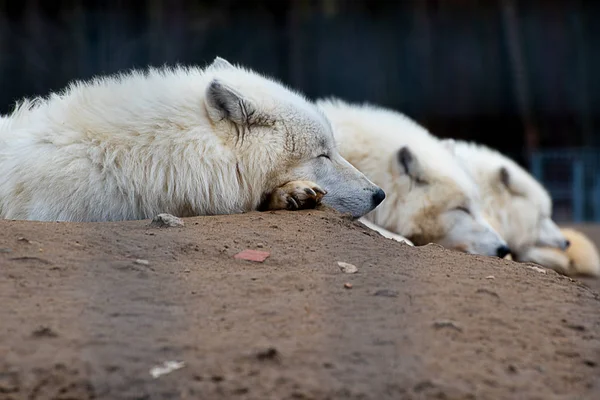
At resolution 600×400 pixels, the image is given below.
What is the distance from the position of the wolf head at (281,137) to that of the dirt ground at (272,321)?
62 cm

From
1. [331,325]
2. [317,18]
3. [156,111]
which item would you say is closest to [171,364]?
[331,325]

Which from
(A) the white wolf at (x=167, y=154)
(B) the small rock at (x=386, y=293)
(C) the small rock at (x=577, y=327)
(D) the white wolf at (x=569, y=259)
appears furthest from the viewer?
(D) the white wolf at (x=569, y=259)

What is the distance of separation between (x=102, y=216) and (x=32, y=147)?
0.42 m

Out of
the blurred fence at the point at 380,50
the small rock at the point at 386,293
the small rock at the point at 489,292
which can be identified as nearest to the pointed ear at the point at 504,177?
the blurred fence at the point at 380,50

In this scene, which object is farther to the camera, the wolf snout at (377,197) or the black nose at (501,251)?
the black nose at (501,251)

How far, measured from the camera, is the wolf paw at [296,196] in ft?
11.6

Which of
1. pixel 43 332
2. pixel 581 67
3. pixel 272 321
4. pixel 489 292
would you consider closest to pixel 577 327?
pixel 489 292

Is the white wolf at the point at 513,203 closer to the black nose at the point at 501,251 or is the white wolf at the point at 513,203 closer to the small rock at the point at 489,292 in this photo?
the black nose at the point at 501,251

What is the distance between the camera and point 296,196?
11.6 ft

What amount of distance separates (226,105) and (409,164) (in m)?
1.83

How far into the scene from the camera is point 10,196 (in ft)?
11.1

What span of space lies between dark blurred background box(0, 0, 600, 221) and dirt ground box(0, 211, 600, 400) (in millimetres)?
6775

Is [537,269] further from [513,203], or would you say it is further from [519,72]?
[519,72]

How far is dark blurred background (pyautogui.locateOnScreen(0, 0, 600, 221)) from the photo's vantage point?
9391 mm
